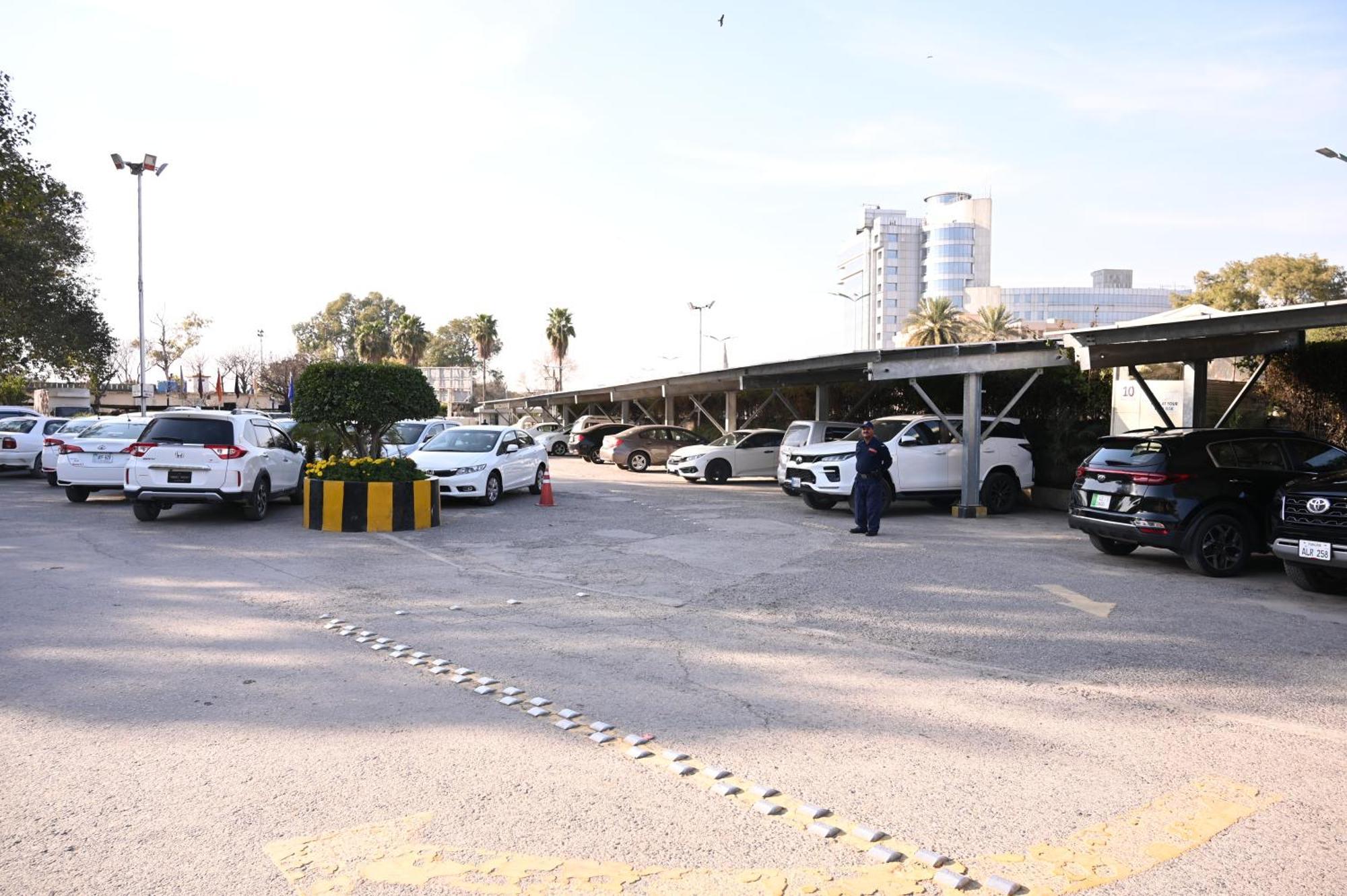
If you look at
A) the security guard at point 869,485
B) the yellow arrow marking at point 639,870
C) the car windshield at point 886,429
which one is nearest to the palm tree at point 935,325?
the car windshield at point 886,429

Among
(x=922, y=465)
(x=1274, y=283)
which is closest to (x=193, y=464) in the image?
(x=922, y=465)

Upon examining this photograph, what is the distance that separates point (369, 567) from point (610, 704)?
5780 millimetres

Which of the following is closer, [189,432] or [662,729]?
[662,729]

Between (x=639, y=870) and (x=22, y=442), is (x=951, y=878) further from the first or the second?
(x=22, y=442)

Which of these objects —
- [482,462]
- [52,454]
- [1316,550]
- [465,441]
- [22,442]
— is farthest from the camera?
[22,442]

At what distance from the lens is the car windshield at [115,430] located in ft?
54.7

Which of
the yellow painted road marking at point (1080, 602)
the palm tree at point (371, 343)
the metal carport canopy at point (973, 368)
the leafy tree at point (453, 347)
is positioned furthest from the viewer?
the leafy tree at point (453, 347)

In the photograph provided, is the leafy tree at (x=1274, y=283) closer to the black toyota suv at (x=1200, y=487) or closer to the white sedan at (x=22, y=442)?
the black toyota suv at (x=1200, y=487)

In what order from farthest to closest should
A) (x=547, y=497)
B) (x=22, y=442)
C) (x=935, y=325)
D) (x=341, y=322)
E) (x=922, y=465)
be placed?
(x=341, y=322) < (x=935, y=325) < (x=22, y=442) < (x=547, y=497) < (x=922, y=465)

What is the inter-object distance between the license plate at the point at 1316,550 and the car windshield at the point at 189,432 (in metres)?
13.5

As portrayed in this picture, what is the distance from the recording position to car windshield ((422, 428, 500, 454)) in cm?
1786

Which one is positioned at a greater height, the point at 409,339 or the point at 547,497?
the point at 409,339

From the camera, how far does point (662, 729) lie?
16.7ft

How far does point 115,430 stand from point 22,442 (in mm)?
7207
